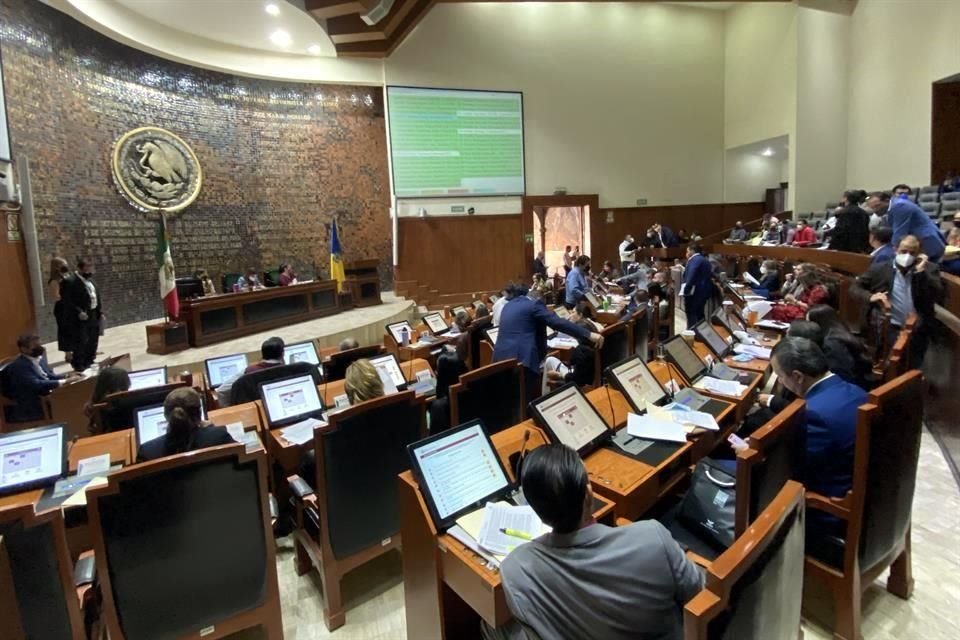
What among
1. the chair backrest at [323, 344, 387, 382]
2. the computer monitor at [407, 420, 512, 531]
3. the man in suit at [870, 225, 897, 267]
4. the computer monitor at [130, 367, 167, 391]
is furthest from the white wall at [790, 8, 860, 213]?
the computer monitor at [130, 367, 167, 391]

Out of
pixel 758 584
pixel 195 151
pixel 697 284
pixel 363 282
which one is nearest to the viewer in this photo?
pixel 758 584

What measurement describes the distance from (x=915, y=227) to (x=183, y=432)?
20.0ft

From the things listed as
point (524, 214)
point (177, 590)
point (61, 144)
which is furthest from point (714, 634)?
point (524, 214)

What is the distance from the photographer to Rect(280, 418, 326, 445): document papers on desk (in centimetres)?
296

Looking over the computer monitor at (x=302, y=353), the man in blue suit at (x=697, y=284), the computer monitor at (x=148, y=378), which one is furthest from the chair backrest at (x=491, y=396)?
the man in blue suit at (x=697, y=284)

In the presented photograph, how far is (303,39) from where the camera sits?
1038 cm

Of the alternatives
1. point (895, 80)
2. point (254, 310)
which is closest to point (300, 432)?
point (254, 310)

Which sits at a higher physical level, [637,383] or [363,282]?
[363,282]

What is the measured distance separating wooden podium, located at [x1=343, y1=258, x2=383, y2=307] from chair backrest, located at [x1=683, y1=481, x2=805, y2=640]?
10.4m

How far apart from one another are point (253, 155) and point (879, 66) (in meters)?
12.9

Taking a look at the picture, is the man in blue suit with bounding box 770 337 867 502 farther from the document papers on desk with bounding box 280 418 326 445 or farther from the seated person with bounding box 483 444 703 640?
the document papers on desk with bounding box 280 418 326 445

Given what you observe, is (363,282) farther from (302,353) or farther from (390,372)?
(390,372)

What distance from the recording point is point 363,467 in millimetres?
2480

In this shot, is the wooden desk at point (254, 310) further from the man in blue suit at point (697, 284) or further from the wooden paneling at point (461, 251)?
the man in blue suit at point (697, 284)
